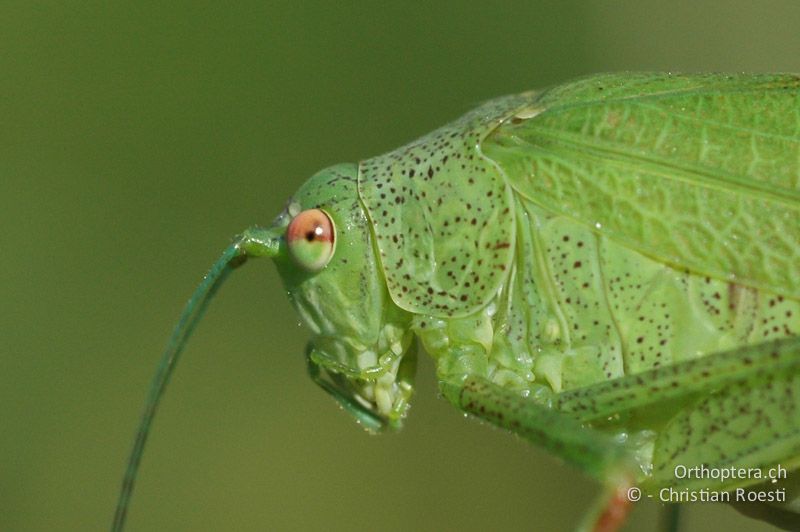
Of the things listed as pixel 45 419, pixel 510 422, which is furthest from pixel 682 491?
pixel 45 419

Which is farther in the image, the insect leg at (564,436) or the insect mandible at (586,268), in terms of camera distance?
the insect mandible at (586,268)

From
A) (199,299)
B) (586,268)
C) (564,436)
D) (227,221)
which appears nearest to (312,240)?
(199,299)

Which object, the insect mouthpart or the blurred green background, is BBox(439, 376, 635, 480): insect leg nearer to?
the insect mouthpart

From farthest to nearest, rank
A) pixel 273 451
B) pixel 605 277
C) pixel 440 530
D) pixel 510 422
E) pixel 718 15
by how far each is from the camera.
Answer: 1. pixel 718 15
2. pixel 273 451
3. pixel 440 530
4. pixel 605 277
5. pixel 510 422

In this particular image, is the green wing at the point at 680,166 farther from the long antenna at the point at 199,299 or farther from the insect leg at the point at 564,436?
the long antenna at the point at 199,299

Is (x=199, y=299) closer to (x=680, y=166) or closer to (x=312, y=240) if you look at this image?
(x=312, y=240)

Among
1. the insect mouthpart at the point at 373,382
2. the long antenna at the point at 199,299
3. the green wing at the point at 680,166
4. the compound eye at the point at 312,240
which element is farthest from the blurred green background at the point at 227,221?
the green wing at the point at 680,166

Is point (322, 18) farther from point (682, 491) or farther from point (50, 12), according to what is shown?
point (682, 491)
